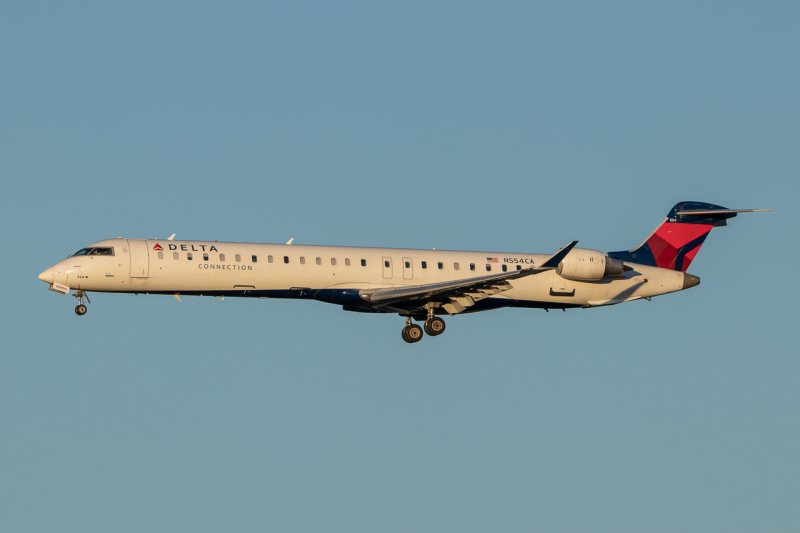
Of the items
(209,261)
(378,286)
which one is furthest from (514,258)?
(209,261)

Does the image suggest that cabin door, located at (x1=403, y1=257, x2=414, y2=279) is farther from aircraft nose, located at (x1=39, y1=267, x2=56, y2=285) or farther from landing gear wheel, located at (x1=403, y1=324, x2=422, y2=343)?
aircraft nose, located at (x1=39, y1=267, x2=56, y2=285)

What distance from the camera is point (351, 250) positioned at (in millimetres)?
39719

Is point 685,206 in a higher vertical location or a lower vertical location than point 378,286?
higher

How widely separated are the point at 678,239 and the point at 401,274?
11809mm

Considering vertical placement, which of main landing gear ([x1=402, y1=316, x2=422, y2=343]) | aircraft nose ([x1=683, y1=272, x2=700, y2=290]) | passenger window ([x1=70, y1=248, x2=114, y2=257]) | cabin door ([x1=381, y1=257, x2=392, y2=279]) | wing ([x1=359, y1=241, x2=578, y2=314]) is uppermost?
passenger window ([x1=70, y1=248, x2=114, y2=257])

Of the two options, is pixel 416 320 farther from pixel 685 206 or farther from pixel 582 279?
pixel 685 206

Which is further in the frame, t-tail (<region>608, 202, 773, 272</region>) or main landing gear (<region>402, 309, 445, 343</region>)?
t-tail (<region>608, 202, 773, 272</region>)

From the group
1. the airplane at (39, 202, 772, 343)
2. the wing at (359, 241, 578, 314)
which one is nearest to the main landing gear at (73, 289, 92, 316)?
the airplane at (39, 202, 772, 343)

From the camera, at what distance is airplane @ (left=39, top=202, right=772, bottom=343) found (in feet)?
123

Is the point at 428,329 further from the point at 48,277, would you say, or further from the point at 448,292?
the point at 48,277

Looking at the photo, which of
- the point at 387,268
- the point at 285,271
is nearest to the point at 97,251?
the point at 285,271

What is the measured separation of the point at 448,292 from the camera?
38969 millimetres

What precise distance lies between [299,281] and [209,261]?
120 inches

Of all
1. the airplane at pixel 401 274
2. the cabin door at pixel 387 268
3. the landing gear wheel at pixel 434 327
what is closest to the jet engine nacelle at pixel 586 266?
the airplane at pixel 401 274
